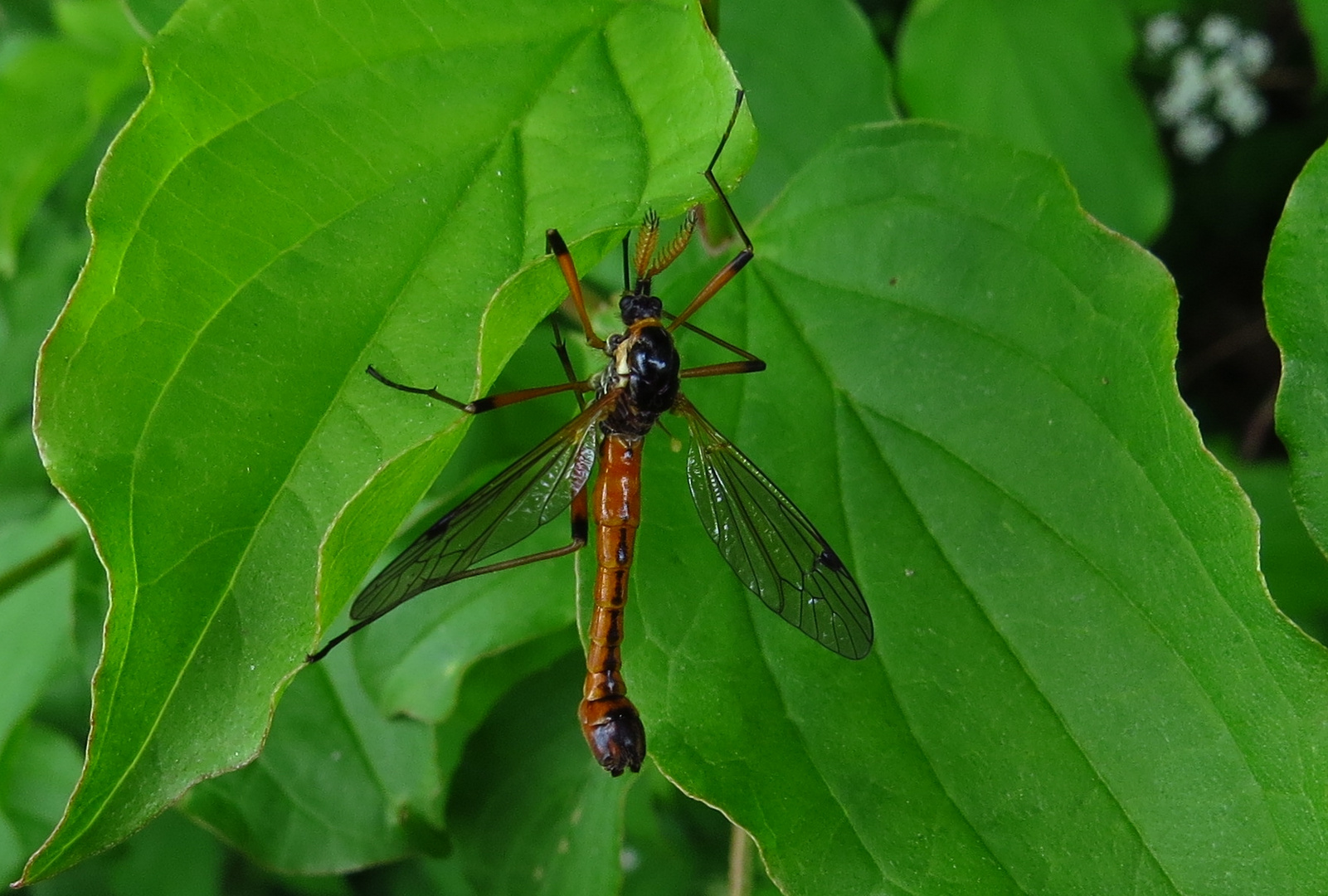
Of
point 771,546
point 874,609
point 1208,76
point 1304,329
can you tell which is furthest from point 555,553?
point 1208,76

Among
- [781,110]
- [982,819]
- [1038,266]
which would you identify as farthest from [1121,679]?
[781,110]

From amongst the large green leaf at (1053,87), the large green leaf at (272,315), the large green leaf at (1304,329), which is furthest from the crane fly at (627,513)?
the large green leaf at (1053,87)

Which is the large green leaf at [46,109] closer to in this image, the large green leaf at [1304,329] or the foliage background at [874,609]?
the foliage background at [874,609]

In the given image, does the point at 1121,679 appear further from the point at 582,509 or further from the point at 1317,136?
the point at 1317,136

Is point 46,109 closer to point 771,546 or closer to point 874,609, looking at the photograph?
point 771,546

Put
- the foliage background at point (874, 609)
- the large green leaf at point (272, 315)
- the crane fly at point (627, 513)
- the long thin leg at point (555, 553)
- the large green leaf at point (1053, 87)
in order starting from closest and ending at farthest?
1. the large green leaf at point (272, 315)
2. the foliage background at point (874, 609)
3. the crane fly at point (627, 513)
4. the long thin leg at point (555, 553)
5. the large green leaf at point (1053, 87)
